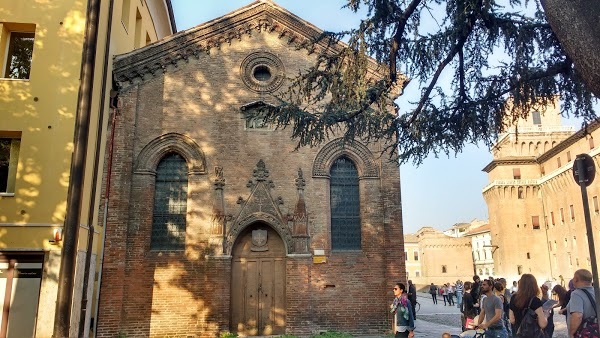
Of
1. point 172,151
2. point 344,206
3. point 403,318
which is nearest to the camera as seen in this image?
point 403,318

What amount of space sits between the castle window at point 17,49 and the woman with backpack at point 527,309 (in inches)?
474

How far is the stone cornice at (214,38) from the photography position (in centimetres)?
1478

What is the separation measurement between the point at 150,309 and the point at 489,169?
52.3 m

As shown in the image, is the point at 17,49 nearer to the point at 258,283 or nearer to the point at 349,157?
the point at 258,283

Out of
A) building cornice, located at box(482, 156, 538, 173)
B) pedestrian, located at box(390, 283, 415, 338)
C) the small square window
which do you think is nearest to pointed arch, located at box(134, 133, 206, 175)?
the small square window

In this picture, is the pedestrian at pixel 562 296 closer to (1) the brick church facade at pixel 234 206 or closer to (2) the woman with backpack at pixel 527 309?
(2) the woman with backpack at pixel 527 309

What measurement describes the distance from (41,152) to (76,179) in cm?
111

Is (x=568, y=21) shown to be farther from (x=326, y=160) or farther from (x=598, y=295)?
(x=326, y=160)

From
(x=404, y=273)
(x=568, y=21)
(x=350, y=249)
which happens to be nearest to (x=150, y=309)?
(x=350, y=249)

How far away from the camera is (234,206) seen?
1448 cm

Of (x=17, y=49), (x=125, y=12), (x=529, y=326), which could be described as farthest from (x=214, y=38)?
(x=529, y=326)

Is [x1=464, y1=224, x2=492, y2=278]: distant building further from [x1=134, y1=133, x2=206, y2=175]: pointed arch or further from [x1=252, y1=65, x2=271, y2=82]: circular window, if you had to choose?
[x1=134, y1=133, x2=206, y2=175]: pointed arch

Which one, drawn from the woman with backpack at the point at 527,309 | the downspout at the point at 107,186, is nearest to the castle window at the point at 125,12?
the downspout at the point at 107,186

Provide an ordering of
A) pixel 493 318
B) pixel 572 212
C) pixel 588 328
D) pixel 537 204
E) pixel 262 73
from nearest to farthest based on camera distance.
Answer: pixel 588 328 → pixel 493 318 → pixel 262 73 → pixel 572 212 → pixel 537 204
